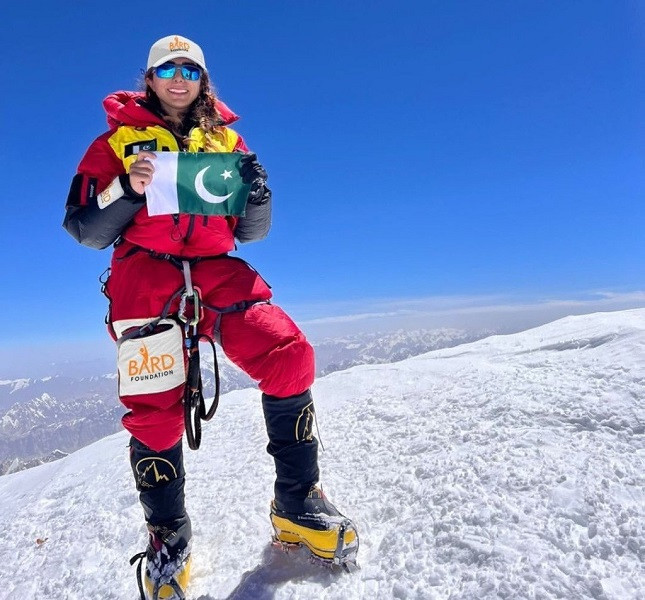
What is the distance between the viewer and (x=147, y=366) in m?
2.82

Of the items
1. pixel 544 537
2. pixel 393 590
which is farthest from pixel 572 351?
pixel 393 590

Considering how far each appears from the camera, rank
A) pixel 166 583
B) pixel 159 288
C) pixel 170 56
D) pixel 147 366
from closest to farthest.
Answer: pixel 166 583
pixel 147 366
pixel 159 288
pixel 170 56

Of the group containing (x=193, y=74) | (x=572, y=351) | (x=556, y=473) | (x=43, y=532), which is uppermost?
(x=193, y=74)

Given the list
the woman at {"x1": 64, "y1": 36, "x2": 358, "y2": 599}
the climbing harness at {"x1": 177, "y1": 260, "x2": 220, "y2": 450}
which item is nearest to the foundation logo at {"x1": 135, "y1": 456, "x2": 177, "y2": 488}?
the woman at {"x1": 64, "y1": 36, "x2": 358, "y2": 599}

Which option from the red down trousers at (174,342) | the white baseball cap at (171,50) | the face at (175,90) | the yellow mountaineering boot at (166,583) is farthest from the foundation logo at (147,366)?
the white baseball cap at (171,50)

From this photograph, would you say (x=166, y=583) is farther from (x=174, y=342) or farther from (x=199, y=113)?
(x=199, y=113)

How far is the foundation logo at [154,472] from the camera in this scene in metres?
Result: 2.85

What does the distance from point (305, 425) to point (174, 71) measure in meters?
2.82

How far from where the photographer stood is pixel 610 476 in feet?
8.65

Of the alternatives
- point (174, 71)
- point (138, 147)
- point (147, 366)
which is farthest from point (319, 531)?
point (174, 71)

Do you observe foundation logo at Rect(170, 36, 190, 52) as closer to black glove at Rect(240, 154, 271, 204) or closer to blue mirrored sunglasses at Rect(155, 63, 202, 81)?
blue mirrored sunglasses at Rect(155, 63, 202, 81)

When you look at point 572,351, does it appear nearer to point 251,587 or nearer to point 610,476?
point 610,476

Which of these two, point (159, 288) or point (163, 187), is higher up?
point (163, 187)

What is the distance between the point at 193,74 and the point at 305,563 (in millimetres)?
3616
